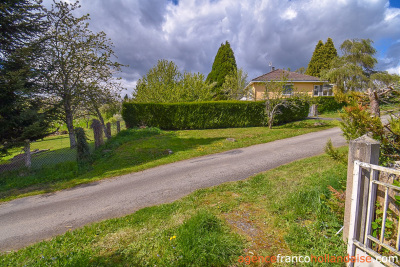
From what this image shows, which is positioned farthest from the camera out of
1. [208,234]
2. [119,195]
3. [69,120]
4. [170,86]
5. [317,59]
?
[317,59]

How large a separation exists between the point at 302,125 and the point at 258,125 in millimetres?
3453

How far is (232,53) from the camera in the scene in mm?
32844

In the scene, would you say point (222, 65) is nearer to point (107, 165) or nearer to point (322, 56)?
point (322, 56)

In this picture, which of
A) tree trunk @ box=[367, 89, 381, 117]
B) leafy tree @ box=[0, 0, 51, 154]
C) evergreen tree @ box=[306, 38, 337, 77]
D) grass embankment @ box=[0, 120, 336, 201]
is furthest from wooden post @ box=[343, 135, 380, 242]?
evergreen tree @ box=[306, 38, 337, 77]

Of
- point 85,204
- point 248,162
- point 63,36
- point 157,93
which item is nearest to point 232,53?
point 157,93

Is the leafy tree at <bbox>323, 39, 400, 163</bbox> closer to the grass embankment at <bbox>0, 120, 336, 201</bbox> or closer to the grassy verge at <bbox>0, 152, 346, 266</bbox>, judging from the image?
the grassy verge at <bbox>0, 152, 346, 266</bbox>

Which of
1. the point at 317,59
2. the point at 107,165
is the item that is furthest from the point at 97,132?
the point at 317,59

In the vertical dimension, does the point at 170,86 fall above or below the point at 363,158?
above

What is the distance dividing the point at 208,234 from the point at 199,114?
14.0 metres

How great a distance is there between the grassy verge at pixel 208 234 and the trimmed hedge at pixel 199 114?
40.3 feet

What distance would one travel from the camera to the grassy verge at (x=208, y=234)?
267 centimetres

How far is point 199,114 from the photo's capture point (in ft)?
54.4

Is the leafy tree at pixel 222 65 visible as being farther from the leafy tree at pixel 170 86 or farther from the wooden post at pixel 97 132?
the wooden post at pixel 97 132

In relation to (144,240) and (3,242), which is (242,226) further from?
(3,242)
